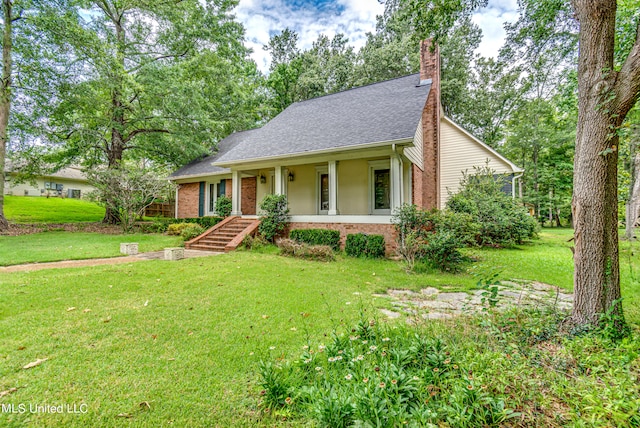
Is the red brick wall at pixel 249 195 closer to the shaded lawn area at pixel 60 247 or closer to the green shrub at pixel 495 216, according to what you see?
the shaded lawn area at pixel 60 247

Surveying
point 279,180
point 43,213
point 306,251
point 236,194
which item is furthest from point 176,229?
point 43,213

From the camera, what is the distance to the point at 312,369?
→ 2240 millimetres

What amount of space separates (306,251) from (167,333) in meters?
5.16

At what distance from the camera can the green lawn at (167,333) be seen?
1895mm

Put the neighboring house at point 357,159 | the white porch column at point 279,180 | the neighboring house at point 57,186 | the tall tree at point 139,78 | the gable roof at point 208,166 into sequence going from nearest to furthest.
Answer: the neighboring house at point 357,159, the white porch column at point 279,180, the tall tree at point 139,78, the gable roof at point 208,166, the neighboring house at point 57,186

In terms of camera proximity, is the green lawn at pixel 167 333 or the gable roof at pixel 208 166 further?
the gable roof at pixel 208 166

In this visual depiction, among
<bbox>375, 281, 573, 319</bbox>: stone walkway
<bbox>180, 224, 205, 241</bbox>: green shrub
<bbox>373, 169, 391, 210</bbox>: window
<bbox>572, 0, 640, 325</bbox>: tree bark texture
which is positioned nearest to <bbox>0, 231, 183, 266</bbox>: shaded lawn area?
<bbox>180, 224, 205, 241</bbox>: green shrub

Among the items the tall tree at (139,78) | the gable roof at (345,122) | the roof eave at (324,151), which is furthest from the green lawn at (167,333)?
the tall tree at (139,78)

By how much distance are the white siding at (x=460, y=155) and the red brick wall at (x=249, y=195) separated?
9.25 meters

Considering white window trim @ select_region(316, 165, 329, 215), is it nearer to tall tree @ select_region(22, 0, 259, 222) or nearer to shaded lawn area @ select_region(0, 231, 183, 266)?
shaded lawn area @ select_region(0, 231, 183, 266)

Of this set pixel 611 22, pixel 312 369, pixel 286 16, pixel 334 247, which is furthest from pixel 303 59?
pixel 312 369

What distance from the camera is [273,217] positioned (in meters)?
9.94

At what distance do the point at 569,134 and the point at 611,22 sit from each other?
21.7m

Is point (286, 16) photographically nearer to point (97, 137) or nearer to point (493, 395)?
point (97, 137)
